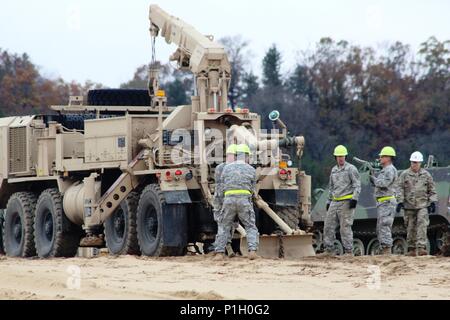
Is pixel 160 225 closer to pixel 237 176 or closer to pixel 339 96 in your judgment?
pixel 237 176

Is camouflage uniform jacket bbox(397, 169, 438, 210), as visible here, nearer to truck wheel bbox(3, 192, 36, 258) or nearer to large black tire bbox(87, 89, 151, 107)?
large black tire bbox(87, 89, 151, 107)

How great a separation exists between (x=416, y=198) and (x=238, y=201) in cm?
378

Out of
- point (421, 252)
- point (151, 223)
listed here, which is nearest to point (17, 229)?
point (151, 223)

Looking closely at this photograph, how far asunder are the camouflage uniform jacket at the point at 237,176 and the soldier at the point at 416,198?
135 inches

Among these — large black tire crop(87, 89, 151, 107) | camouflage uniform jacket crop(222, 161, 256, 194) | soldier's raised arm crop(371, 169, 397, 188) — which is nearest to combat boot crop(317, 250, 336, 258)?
soldier's raised arm crop(371, 169, 397, 188)

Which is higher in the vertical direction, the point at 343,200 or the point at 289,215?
the point at 343,200

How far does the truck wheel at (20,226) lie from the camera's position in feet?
87.8

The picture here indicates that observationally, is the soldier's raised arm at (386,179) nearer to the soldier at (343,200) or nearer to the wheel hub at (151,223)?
the soldier at (343,200)

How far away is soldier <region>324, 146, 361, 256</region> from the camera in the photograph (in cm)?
2281

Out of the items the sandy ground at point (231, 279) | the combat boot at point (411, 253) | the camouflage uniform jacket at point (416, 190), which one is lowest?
the sandy ground at point (231, 279)

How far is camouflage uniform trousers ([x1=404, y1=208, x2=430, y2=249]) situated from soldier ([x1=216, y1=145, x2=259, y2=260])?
3.49 meters

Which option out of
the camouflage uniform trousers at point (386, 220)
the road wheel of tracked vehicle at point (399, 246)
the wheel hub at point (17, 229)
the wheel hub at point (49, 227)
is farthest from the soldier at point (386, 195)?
the wheel hub at point (17, 229)

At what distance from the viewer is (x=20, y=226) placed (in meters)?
27.3
